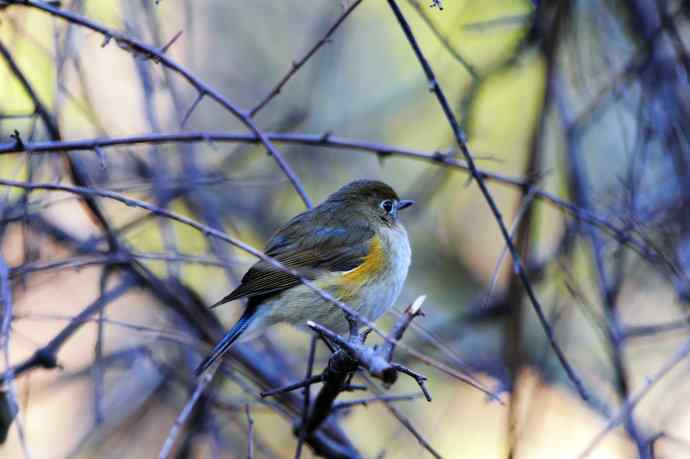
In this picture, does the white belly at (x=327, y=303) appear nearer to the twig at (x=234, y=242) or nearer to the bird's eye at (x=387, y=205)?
the bird's eye at (x=387, y=205)

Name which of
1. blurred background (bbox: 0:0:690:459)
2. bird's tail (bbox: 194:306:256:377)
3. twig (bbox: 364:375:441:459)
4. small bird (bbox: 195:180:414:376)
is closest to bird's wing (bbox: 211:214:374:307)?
small bird (bbox: 195:180:414:376)

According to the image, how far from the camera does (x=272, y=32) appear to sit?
24.7 ft

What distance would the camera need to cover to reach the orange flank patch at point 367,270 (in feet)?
13.8

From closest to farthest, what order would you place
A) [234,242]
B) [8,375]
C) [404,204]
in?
[8,375], [234,242], [404,204]

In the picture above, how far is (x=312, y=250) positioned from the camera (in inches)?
173

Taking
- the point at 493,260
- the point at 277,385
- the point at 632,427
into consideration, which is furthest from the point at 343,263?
the point at 493,260

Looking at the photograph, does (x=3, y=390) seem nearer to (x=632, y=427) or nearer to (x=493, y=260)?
(x=632, y=427)

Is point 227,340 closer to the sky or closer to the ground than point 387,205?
closer to the ground

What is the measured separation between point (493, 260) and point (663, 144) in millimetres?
2484

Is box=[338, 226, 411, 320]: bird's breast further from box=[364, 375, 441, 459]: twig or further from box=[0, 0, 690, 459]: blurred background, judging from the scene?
box=[364, 375, 441, 459]: twig

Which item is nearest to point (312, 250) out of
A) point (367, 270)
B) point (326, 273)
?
point (326, 273)

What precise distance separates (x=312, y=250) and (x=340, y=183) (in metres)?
2.57

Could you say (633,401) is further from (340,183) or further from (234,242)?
(340,183)

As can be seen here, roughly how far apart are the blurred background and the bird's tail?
0.19 meters
